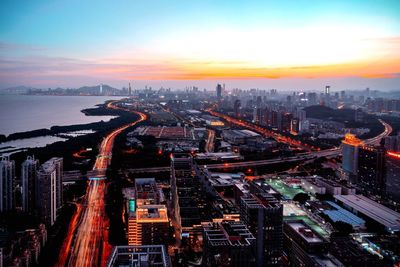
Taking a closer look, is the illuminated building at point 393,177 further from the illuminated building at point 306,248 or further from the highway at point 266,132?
the highway at point 266,132

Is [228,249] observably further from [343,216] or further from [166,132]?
[166,132]

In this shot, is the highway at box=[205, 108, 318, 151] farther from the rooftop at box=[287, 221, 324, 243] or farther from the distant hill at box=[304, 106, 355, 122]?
the rooftop at box=[287, 221, 324, 243]

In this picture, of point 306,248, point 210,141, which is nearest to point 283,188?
point 306,248

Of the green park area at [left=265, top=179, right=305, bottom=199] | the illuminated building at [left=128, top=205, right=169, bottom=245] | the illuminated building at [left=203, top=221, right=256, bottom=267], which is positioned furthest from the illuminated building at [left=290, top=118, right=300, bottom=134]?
the illuminated building at [left=203, top=221, right=256, bottom=267]

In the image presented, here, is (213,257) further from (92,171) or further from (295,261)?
(92,171)

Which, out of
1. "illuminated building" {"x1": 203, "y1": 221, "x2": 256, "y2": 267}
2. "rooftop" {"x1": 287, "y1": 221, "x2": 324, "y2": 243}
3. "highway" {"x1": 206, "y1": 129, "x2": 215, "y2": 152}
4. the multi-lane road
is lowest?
the multi-lane road
